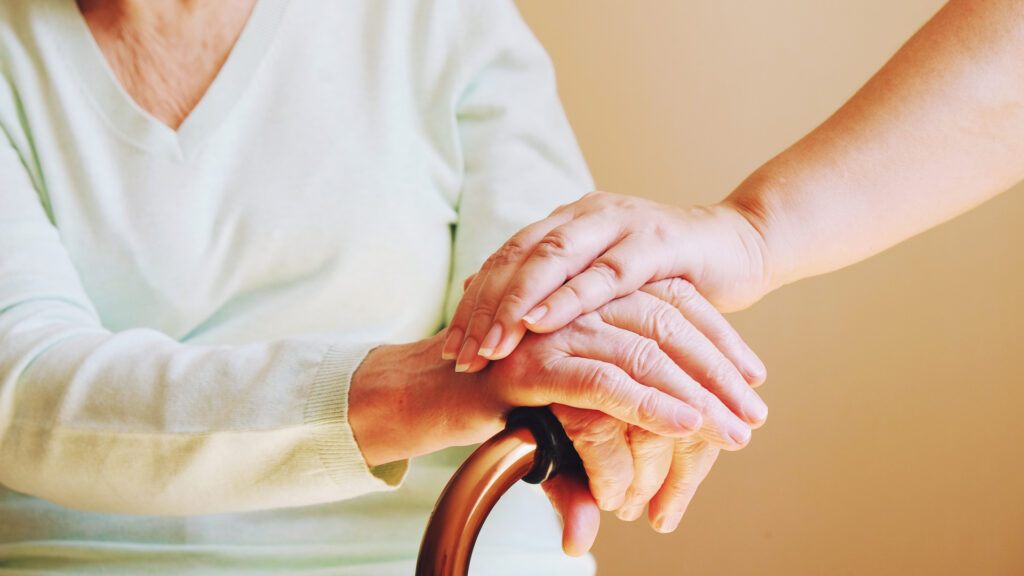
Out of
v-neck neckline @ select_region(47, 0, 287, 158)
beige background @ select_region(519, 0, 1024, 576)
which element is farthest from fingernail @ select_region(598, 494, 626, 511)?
beige background @ select_region(519, 0, 1024, 576)

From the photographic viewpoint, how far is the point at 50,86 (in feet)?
3.17

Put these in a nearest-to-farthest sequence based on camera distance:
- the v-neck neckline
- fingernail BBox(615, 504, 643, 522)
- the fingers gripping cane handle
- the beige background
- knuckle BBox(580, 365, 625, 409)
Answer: the fingers gripping cane handle
knuckle BBox(580, 365, 625, 409)
fingernail BBox(615, 504, 643, 522)
the v-neck neckline
the beige background

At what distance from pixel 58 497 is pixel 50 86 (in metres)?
0.48

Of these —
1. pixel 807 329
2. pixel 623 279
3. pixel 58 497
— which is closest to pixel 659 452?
pixel 623 279

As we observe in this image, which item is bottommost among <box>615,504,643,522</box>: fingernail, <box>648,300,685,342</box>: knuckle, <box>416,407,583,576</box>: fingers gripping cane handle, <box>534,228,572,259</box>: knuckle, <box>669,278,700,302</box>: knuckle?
<box>615,504,643,522</box>: fingernail

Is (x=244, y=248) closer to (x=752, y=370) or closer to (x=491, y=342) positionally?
(x=491, y=342)

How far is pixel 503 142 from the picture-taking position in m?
1.01

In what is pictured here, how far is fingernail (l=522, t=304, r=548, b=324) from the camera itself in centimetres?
64

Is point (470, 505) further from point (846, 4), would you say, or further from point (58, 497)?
point (846, 4)

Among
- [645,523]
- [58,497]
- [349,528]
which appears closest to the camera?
[58,497]

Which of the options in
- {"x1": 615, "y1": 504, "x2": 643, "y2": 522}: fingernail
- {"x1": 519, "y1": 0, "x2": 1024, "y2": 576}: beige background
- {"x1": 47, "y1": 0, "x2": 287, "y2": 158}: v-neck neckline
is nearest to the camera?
{"x1": 615, "y1": 504, "x2": 643, "y2": 522}: fingernail

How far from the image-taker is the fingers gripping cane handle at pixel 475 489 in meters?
0.49

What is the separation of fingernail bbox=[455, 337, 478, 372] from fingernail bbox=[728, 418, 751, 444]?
21 centimetres

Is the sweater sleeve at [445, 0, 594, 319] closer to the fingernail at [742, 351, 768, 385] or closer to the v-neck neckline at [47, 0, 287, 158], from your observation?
the v-neck neckline at [47, 0, 287, 158]
